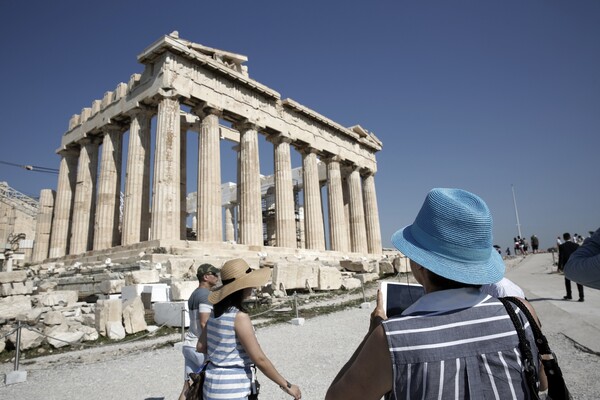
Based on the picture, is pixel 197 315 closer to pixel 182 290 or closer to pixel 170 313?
pixel 170 313

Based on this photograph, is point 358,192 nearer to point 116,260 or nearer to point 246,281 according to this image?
point 116,260

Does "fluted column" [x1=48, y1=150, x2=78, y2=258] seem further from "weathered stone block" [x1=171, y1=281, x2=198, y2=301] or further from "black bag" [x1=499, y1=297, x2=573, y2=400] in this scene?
"black bag" [x1=499, y1=297, x2=573, y2=400]

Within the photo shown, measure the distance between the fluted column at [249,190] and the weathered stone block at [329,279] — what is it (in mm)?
6065

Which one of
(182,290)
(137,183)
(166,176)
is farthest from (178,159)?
(182,290)

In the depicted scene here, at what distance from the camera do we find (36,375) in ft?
19.4

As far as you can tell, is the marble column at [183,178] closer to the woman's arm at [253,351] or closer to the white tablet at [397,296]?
the woman's arm at [253,351]

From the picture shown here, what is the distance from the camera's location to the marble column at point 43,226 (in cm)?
2338

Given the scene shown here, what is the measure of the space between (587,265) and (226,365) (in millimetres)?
2249

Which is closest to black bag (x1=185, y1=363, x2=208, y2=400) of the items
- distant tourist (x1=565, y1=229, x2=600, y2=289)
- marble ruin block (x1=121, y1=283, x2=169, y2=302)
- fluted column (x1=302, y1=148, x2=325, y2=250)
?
distant tourist (x1=565, y1=229, x2=600, y2=289)

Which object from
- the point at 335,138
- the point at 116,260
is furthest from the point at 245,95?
the point at 116,260

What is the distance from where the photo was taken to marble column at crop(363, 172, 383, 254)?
102ft

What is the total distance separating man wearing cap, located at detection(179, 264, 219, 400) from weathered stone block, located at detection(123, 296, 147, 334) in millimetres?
5762

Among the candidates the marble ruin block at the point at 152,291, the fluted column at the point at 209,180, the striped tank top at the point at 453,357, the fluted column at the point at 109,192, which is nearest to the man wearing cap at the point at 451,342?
the striped tank top at the point at 453,357

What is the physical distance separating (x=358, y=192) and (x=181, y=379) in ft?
85.6
